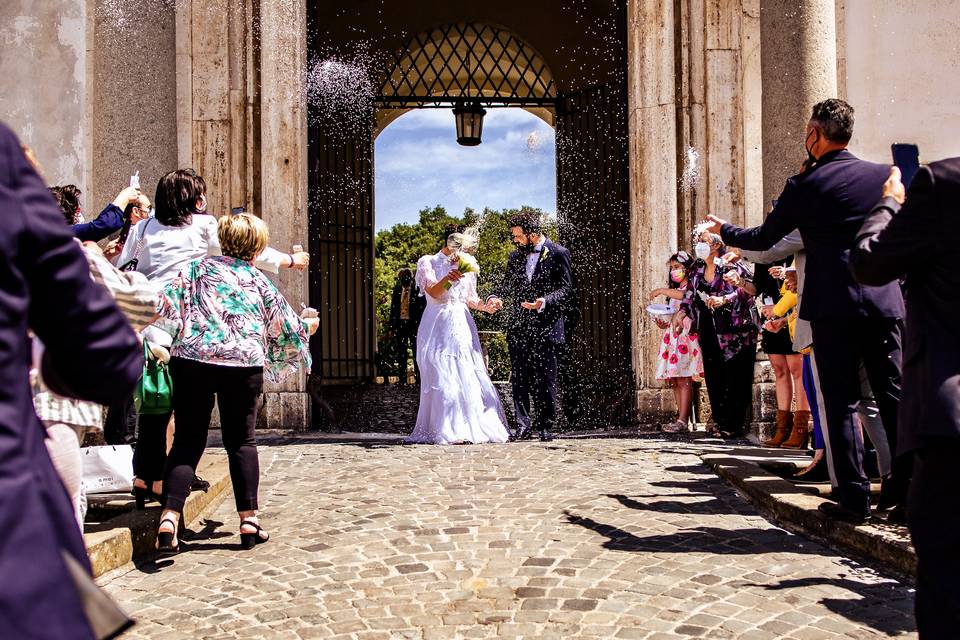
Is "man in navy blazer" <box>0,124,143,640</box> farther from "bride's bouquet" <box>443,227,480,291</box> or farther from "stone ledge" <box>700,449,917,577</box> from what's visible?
"bride's bouquet" <box>443,227,480,291</box>

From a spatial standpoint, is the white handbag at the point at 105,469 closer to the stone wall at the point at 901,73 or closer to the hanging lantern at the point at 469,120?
the stone wall at the point at 901,73

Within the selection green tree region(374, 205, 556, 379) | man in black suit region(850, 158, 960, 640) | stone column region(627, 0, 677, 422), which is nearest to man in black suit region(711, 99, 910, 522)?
man in black suit region(850, 158, 960, 640)

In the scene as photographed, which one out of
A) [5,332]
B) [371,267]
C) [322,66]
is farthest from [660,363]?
[5,332]

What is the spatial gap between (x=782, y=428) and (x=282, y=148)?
5.29 m

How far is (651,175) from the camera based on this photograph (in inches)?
378

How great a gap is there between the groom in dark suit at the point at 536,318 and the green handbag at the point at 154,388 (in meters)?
4.22

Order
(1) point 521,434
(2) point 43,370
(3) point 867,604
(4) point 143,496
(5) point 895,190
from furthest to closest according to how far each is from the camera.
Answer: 1. (1) point 521,434
2. (4) point 143,496
3. (3) point 867,604
4. (5) point 895,190
5. (2) point 43,370

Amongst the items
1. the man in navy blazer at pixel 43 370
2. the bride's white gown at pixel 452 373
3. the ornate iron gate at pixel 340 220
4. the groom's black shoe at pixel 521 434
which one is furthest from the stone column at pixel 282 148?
the man in navy blazer at pixel 43 370

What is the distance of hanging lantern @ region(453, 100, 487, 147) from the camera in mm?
12758

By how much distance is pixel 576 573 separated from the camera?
3881 millimetres

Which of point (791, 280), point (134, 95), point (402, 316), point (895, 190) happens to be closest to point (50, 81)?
point (134, 95)

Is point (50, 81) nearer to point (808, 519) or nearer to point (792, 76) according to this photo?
point (792, 76)

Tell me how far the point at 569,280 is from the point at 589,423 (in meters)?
2.09

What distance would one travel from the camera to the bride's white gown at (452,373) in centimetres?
847
